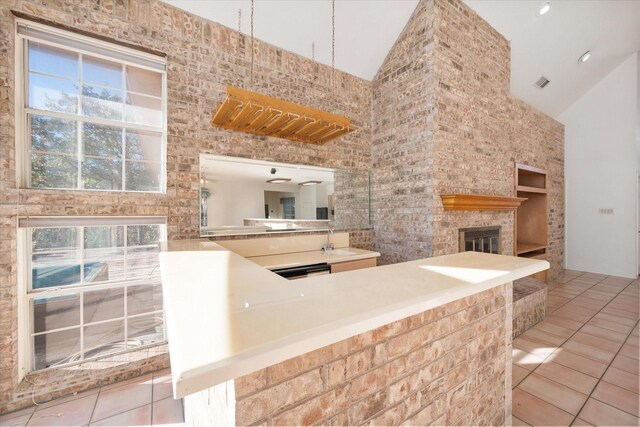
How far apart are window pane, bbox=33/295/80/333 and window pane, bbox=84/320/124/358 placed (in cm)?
16

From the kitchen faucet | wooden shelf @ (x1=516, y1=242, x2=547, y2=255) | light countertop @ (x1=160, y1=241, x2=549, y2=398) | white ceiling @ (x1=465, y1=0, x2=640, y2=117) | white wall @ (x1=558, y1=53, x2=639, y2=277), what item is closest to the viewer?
light countertop @ (x1=160, y1=241, x2=549, y2=398)

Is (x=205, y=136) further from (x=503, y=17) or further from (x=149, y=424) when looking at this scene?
(x=503, y=17)

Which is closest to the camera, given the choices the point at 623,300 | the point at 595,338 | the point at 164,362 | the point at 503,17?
the point at 164,362

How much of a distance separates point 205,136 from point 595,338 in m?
5.13

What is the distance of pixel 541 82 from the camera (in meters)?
5.13

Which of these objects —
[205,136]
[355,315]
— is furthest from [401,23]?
[355,315]

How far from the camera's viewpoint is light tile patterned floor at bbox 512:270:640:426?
209 centimetres

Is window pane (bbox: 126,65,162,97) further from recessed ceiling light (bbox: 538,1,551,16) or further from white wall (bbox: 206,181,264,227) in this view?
recessed ceiling light (bbox: 538,1,551,16)

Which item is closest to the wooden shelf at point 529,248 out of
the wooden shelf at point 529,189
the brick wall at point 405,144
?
the wooden shelf at point 529,189

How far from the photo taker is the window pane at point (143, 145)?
269 centimetres

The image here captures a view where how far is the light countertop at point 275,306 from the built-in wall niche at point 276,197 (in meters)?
1.68

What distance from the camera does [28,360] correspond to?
7.50 ft

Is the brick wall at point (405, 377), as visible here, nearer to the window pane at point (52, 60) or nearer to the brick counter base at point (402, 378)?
the brick counter base at point (402, 378)

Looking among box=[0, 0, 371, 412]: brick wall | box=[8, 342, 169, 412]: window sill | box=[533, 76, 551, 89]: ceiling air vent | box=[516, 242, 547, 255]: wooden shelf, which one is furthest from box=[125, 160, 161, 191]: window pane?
box=[533, 76, 551, 89]: ceiling air vent
